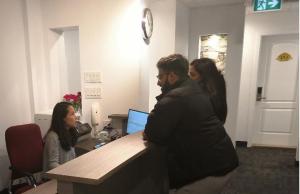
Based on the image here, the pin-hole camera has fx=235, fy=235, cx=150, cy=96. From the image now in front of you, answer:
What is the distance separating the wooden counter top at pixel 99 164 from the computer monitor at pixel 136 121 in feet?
2.83

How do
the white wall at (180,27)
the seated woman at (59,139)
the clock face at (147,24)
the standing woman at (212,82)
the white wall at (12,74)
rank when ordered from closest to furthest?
the standing woman at (212,82) < the seated woman at (59,139) < the clock face at (147,24) < the white wall at (12,74) < the white wall at (180,27)

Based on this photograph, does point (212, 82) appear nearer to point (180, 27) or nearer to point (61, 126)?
point (61, 126)

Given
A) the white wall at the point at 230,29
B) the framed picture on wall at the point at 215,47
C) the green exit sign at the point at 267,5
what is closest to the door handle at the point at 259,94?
the white wall at the point at 230,29

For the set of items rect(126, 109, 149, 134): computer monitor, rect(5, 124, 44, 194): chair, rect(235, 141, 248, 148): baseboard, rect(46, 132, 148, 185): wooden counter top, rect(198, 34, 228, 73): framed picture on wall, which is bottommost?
rect(235, 141, 248, 148): baseboard

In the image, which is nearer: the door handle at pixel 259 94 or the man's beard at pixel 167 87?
the man's beard at pixel 167 87

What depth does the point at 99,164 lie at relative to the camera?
113cm

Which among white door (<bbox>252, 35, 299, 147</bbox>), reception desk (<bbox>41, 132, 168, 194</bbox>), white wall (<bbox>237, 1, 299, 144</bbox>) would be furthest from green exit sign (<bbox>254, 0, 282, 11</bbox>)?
reception desk (<bbox>41, 132, 168, 194</bbox>)

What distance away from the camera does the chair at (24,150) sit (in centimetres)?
224

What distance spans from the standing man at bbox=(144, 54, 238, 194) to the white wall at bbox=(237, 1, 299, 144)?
128 inches

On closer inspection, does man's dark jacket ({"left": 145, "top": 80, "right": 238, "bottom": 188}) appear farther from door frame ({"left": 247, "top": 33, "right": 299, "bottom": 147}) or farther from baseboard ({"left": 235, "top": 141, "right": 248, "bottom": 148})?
baseboard ({"left": 235, "top": 141, "right": 248, "bottom": 148})

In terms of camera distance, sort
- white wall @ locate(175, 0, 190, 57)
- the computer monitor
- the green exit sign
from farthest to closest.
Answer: the green exit sign < white wall @ locate(175, 0, 190, 57) < the computer monitor

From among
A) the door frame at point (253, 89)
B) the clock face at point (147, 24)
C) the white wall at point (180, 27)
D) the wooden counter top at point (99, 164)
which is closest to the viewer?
the wooden counter top at point (99, 164)

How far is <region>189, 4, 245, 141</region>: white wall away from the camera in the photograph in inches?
160

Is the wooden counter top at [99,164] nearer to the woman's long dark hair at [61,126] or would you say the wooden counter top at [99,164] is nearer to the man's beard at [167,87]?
the man's beard at [167,87]
